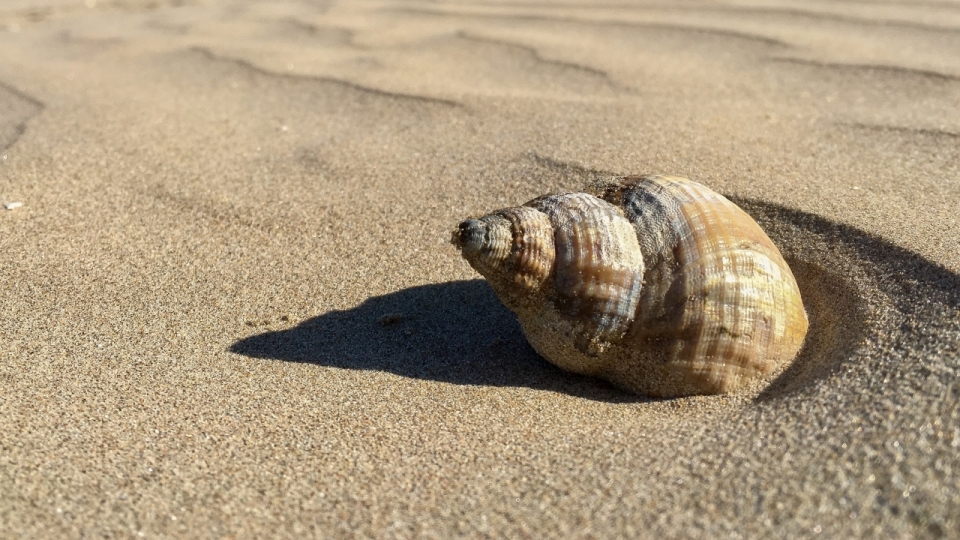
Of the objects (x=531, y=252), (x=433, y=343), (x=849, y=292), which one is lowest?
(x=433, y=343)

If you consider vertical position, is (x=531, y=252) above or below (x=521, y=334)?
above

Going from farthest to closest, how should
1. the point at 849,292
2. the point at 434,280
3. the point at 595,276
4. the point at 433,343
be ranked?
the point at 434,280
the point at 433,343
the point at 849,292
the point at 595,276

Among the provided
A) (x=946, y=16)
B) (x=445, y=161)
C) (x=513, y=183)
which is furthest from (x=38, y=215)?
(x=946, y=16)

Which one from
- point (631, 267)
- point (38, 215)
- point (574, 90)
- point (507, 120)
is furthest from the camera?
point (574, 90)

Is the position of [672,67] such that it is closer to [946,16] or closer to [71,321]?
[946,16]

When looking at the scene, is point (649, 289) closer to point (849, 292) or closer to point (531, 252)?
point (531, 252)

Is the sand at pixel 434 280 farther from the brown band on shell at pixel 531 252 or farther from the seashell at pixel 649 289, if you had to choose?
the brown band on shell at pixel 531 252

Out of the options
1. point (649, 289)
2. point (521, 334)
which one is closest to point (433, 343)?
point (521, 334)
